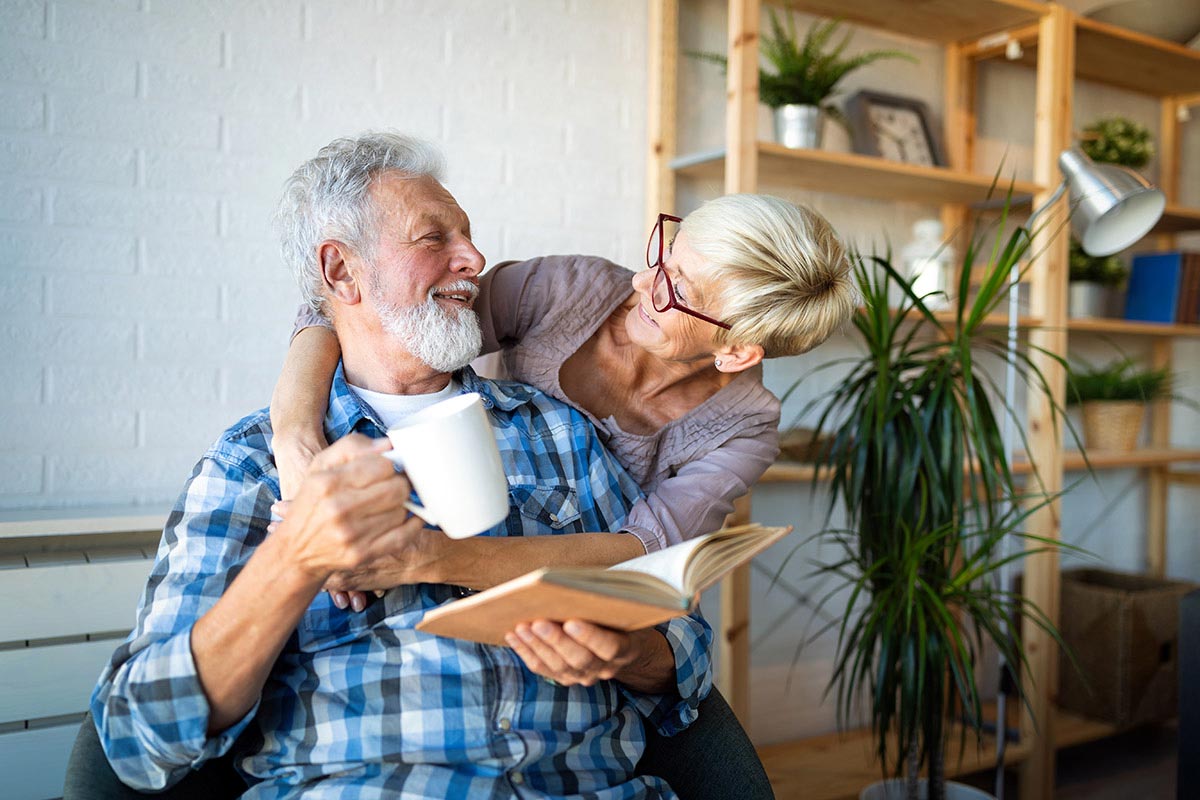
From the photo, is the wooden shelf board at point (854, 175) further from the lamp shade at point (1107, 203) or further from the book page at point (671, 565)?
the book page at point (671, 565)

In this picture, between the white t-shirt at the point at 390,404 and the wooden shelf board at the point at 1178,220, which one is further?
the wooden shelf board at the point at 1178,220

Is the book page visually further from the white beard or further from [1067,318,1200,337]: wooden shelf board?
→ [1067,318,1200,337]: wooden shelf board

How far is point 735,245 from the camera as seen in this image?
5.00 feet

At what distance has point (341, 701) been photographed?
1.21 meters

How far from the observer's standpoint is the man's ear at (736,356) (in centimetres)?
163

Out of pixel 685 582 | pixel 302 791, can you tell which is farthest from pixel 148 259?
pixel 685 582

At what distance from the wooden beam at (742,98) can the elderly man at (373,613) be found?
993 millimetres

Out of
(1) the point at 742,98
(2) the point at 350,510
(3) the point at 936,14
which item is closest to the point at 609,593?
(2) the point at 350,510

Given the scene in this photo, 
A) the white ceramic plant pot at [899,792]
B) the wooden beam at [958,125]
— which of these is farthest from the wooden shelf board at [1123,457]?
the white ceramic plant pot at [899,792]

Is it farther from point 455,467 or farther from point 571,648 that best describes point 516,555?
point 455,467

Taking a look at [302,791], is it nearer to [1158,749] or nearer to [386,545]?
[386,545]

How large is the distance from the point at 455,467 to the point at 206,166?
148 centimetres

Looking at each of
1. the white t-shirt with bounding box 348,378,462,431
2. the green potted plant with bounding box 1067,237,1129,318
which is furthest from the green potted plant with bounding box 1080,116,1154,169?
the white t-shirt with bounding box 348,378,462,431

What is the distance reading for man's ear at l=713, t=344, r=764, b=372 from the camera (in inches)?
64.3
